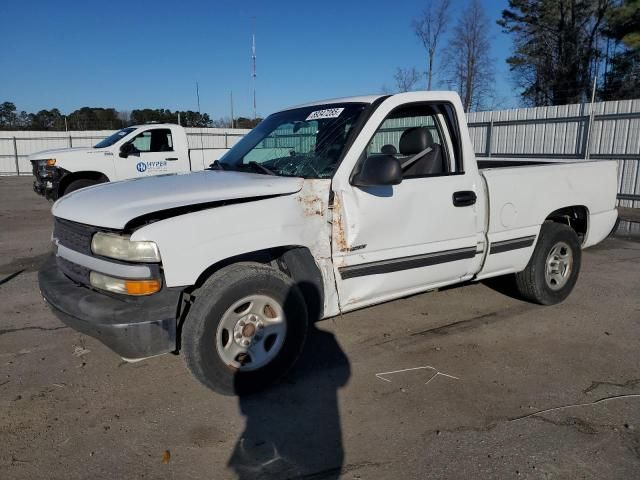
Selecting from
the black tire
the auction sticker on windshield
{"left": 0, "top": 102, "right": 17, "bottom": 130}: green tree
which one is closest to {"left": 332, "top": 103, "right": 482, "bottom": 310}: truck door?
the auction sticker on windshield

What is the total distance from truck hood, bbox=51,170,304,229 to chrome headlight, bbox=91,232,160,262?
77 mm

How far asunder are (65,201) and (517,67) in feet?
116

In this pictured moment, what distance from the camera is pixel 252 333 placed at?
129 inches

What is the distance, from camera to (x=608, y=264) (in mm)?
7062

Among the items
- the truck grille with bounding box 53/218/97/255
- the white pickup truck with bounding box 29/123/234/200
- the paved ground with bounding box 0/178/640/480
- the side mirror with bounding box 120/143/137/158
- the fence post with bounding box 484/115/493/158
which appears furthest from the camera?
the fence post with bounding box 484/115/493/158

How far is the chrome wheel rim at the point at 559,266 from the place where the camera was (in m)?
5.04

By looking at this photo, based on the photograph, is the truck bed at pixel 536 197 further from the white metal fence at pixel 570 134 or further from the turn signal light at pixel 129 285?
the white metal fence at pixel 570 134

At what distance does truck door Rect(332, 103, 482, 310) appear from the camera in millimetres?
3531

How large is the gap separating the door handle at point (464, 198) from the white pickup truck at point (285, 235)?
11 millimetres

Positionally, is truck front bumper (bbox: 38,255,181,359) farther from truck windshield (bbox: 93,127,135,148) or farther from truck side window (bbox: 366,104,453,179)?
truck windshield (bbox: 93,127,135,148)

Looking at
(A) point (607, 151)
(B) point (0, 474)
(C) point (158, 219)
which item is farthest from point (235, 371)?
(A) point (607, 151)

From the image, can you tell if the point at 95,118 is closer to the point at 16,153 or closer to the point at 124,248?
the point at 16,153

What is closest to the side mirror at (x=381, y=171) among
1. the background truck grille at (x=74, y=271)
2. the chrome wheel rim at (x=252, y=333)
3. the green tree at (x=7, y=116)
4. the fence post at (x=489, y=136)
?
the chrome wheel rim at (x=252, y=333)

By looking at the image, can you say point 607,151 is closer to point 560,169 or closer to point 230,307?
point 560,169
